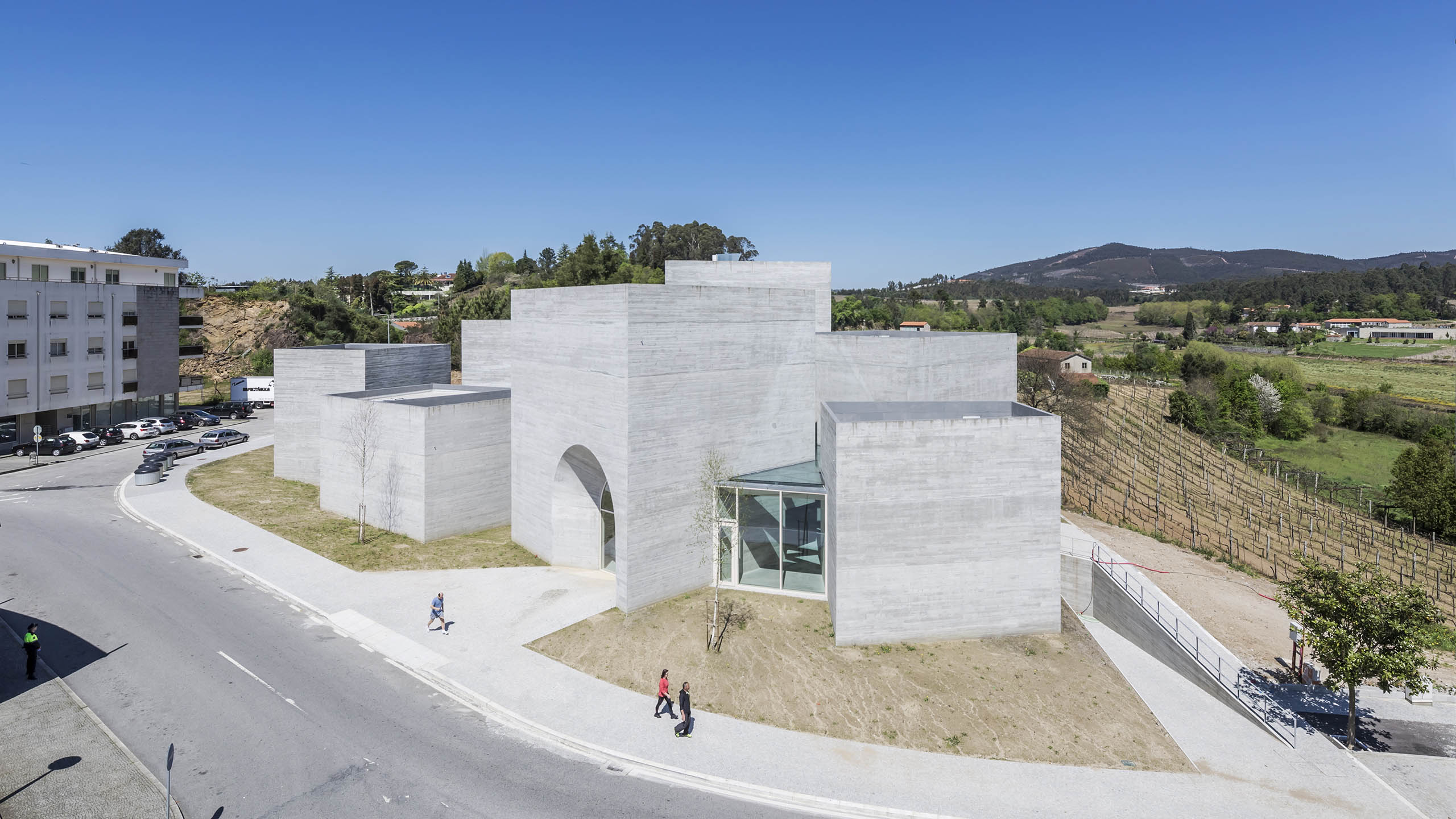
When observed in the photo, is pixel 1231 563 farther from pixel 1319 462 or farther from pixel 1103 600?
pixel 1319 462

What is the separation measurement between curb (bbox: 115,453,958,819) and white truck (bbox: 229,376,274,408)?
2161 inches

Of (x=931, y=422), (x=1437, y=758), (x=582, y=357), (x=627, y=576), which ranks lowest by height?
(x=1437, y=758)

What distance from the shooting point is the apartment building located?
43156 mm

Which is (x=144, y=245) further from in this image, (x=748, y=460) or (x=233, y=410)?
(x=748, y=460)

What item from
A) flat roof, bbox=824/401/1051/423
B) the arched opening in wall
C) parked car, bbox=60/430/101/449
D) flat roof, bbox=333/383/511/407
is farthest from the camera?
parked car, bbox=60/430/101/449

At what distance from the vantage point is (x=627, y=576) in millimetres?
21125

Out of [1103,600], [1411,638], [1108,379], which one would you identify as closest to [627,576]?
[1103,600]

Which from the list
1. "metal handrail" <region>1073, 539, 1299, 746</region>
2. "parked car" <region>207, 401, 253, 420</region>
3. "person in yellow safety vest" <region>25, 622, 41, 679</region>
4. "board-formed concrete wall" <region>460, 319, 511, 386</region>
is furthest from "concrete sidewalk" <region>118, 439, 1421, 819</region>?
"parked car" <region>207, 401, 253, 420</region>

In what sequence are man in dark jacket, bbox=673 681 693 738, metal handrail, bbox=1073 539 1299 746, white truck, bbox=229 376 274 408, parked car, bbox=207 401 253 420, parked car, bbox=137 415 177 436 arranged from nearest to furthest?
1. man in dark jacket, bbox=673 681 693 738
2. metal handrail, bbox=1073 539 1299 746
3. parked car, bbox=137 415 177 436
4. parked car, bbox=207 401 253 420
5. white truck, bbox=229 376 274 408

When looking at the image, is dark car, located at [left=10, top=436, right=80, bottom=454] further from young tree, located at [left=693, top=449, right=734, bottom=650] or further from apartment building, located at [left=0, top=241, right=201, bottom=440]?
young tree, located at [left=693, top=449, right=734, bottom=650]

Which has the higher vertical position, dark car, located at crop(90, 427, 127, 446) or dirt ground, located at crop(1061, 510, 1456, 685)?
dark car, located at crop(90, 427, 127, 446)

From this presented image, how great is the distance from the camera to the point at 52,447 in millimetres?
43125

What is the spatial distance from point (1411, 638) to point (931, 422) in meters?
11.0

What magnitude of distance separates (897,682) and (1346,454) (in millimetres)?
63465
